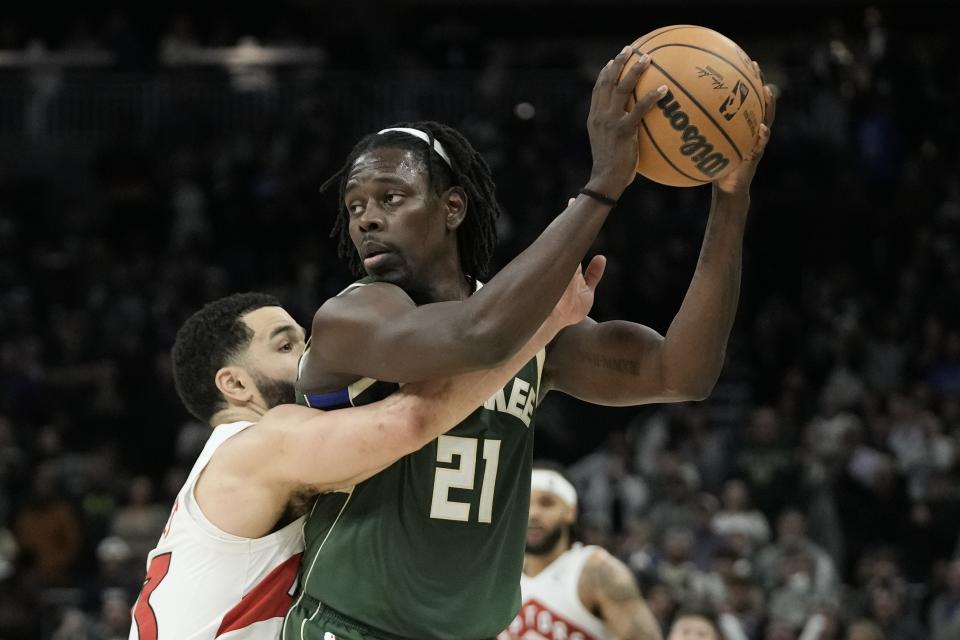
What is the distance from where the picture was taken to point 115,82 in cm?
1734

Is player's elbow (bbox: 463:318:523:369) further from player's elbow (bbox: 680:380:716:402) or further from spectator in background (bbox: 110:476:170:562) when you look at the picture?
spectator in background (bbox: 110:476:170:562)

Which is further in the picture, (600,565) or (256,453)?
(600,565)

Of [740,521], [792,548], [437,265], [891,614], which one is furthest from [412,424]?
[740,521]

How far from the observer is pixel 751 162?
3.82 meters

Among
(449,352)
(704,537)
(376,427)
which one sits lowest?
(704,537)

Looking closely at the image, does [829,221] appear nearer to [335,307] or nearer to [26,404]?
[26,404]

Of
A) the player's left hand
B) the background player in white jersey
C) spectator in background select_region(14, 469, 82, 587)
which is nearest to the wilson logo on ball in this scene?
the player's left hand

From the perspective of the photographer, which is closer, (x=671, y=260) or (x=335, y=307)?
(x=335, y=307)

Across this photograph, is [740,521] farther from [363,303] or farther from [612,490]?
[363,303]

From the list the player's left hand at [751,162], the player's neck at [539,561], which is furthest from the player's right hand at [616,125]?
the player's neck at [539,561]

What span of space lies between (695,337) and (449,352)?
83 cm

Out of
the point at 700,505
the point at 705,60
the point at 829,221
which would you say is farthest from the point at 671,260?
the point at 705,60

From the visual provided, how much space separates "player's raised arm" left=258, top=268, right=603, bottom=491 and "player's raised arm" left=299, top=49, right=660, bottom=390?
3.6 inches

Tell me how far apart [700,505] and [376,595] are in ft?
25.6
